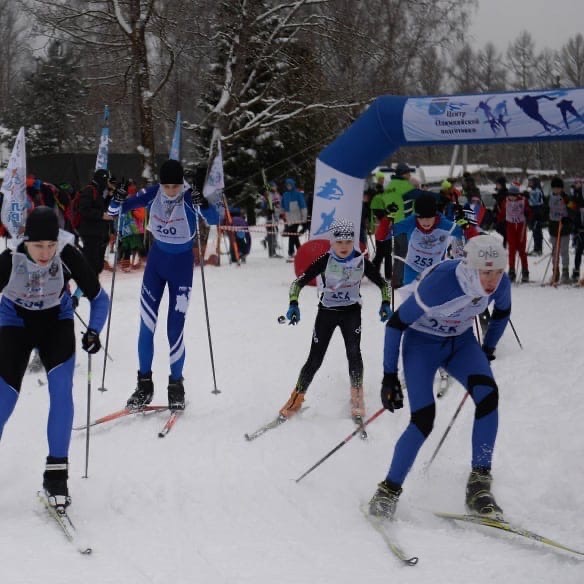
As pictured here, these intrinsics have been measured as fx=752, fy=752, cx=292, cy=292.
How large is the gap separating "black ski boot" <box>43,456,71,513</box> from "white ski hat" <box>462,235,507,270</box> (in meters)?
2.66

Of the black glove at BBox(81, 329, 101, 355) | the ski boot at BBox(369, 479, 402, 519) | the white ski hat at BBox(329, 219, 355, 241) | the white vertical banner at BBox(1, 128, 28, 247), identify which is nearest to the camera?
the ski boot at BBox(369, 479, 402, 519)

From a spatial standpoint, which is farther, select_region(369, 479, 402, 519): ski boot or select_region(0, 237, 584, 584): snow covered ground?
select_region(369, 479, 402, 519): ski boot

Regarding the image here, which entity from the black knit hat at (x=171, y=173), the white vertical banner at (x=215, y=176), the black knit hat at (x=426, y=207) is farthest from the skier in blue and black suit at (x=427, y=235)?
the white vertical banner at (x=215, y=176)

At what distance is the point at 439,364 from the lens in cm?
449

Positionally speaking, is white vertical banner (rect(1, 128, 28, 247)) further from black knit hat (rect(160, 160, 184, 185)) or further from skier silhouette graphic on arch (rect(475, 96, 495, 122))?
skier silhouette graphic on arch (rect(475, 96, 495, 122))

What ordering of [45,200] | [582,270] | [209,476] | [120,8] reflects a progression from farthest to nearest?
[120,8] → [582,270] → [45,200] → [209,476]

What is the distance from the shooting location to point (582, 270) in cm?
1398

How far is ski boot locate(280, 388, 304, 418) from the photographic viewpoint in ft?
20.6

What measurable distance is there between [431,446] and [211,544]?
85.2 inches

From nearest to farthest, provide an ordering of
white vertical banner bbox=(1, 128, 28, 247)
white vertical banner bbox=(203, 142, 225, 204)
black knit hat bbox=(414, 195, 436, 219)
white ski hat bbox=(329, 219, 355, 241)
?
white ski hat bbox=(329, 219, 355, 241)
black knit hat bbox=(414, 195, 436, 219)
white vertical banner bbox=(1, 128, 28, 247)
white vertical banner bbox=(203, 142, 225, 204)

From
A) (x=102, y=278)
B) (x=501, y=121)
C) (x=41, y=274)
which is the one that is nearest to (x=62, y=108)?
(x=102, y=278)

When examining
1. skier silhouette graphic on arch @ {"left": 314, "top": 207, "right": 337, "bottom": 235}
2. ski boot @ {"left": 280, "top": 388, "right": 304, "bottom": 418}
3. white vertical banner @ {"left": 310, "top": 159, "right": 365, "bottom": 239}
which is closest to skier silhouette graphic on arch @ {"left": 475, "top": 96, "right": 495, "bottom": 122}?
white vertical banner @ {"left": 310, "top": 159, "right": 365, "bottom": 239}

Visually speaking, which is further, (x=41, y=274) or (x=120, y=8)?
(x=120, y=8)

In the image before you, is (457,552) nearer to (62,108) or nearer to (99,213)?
(99,213)
